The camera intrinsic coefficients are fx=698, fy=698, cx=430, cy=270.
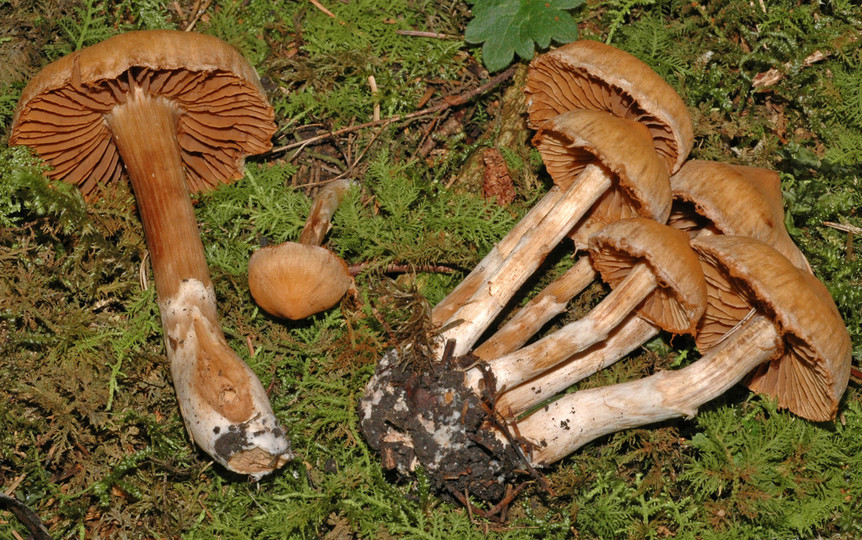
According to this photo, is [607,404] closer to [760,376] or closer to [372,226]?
[760,376]

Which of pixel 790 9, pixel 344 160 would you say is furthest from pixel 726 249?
pixel 344 160

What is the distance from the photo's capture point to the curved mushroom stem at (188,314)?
300cm

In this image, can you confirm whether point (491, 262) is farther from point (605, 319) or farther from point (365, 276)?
point (365, 276)

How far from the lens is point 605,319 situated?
3.14m

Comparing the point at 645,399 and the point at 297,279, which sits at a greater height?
the point at 297,279

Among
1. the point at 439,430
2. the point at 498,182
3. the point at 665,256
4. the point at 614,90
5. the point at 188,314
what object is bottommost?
the point at 439,430

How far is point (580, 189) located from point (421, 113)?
1127 mm

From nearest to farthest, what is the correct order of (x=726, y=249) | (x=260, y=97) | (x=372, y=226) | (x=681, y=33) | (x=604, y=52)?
(x=726, y=249), (x=604, y=52), (x=260, y=97), (x=372, y=226), (x=681, y=33)

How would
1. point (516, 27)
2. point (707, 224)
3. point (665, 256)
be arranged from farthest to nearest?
point (516, 27), point (707, 224), point (665, 256)

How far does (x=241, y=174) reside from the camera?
3.79 metres

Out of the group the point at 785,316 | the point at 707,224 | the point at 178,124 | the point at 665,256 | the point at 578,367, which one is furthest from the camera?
the point at 178,124

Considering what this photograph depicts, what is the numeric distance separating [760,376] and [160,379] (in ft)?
9.67

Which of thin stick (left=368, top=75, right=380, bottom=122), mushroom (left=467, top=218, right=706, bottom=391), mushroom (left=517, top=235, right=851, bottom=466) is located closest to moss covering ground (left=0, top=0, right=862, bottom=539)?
thin stick (left=368, top=75, right=380, bottom=122)

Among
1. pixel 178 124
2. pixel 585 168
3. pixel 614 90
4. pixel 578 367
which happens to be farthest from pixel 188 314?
pixel 614 90
